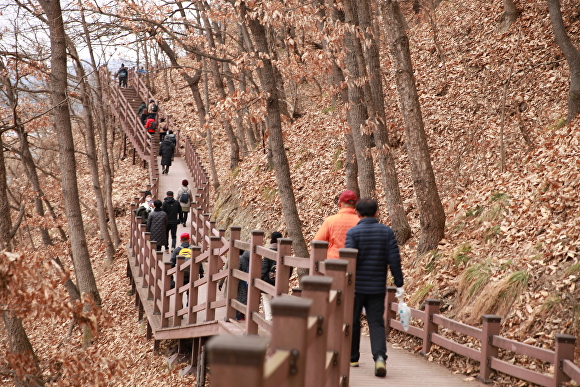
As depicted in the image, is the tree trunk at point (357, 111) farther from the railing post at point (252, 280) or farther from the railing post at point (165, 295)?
the railing post at point (252, 280)

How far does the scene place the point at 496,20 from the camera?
1848 cm

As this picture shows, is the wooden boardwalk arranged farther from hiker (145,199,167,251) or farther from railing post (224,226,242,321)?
hiker (145,199,167,251)

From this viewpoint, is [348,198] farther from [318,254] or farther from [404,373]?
[404,373]

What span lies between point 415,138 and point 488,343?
182 inches

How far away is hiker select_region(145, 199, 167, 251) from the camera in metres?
14.3

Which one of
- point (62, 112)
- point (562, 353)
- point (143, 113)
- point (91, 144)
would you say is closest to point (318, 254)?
point (562, 353)

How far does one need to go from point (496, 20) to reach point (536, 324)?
47.4 feet

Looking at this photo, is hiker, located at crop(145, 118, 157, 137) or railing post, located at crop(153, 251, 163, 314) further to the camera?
hiker, located at crop(145, 118, 157, 137)

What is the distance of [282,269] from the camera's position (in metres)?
6.20

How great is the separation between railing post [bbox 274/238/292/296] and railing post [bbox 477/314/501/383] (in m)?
2.48

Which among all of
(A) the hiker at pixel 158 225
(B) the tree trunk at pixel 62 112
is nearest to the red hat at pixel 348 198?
(B) the tree trunk at pixel 62 112

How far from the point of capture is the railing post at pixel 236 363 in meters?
1.77

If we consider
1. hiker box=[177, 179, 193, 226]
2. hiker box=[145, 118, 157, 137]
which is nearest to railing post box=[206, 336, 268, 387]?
hiker box=[177, 179, 193, 226]

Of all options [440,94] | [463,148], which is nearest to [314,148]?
[440,94]
